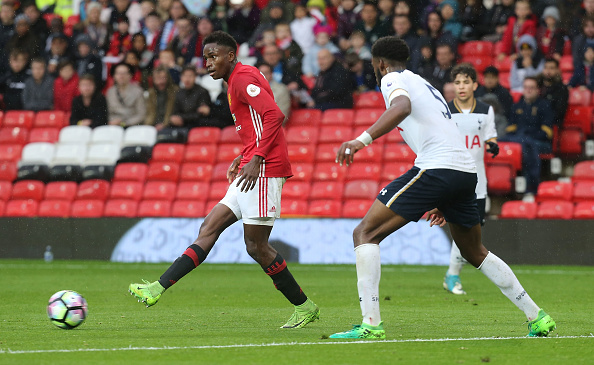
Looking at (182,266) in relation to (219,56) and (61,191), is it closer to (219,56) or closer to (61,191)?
(219,56)

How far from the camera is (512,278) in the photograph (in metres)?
7.17

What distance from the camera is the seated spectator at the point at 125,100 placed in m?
20.4

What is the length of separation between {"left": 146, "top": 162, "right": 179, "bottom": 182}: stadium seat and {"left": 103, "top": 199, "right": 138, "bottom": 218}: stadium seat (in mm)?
756

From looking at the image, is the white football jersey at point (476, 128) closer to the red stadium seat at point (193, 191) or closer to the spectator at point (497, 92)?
the spectator at point (497, 92)

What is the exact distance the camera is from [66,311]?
24.4 feet

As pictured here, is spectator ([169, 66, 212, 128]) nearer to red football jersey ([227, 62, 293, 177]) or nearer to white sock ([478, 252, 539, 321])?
red football jersey ([227, 62, 293, 177])

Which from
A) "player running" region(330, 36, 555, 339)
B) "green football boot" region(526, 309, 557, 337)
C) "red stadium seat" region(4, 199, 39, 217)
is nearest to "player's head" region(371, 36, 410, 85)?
"player running" region(330, 36, 555, 339)

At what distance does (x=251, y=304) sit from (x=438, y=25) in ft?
35.7

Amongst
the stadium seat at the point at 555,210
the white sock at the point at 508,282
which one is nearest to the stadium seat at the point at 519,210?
the stadium seat at the point at 555,210

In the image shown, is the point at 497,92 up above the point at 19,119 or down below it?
above

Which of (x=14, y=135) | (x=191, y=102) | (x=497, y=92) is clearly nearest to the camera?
(x=497, y=92)

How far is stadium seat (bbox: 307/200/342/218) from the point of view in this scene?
17.5 metres

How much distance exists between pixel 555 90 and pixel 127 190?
858 centimetres

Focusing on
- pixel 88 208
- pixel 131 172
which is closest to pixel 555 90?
pixel 131 172
